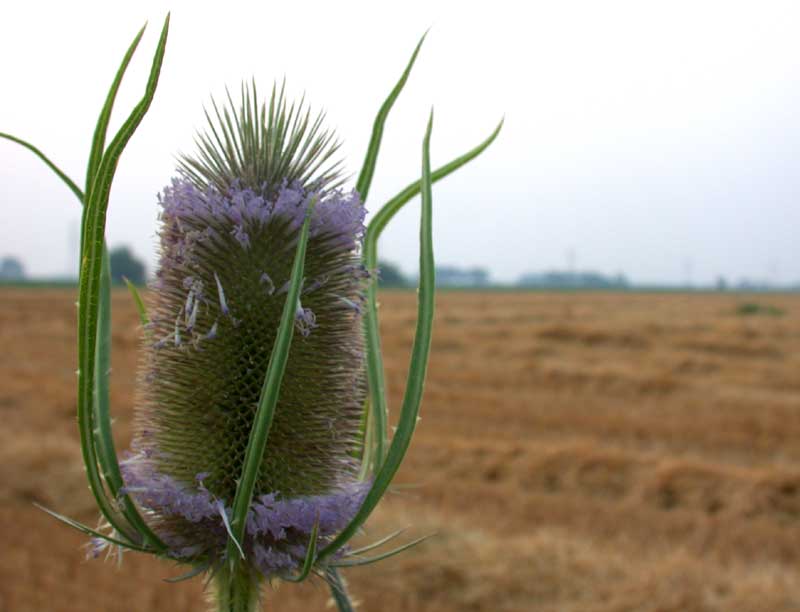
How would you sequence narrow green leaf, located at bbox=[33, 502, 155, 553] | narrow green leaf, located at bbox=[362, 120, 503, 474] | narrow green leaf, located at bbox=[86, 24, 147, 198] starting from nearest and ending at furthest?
narrow green leaf, located at bbox=[86, 24, 147, 198]
narrow green leaf, located at bbox=[33, 502, 155, 553]
narrow green leaf, located at bbox=[362, 120, 503, 474]

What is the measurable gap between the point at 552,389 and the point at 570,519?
9212 millimetres

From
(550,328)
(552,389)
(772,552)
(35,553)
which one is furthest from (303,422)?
(550,328)

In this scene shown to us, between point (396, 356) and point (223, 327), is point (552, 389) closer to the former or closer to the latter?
point (396, 356)

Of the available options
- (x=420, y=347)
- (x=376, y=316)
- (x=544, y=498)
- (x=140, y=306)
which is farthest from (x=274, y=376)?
(x=544, y=498)

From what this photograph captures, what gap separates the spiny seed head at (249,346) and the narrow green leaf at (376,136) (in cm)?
6

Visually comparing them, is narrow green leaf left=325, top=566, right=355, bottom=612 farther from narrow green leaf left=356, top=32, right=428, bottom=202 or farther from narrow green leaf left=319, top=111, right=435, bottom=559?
narrow green leaf left=356, top=32, right=428, bottom=202

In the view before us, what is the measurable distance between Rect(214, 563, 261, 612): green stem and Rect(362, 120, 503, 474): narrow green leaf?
25 centimetres

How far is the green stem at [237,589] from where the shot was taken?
1.27 metres

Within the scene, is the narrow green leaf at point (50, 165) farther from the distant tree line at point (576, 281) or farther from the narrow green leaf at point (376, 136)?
the distant tree line at point (576, 281)

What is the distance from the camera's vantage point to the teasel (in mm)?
1251

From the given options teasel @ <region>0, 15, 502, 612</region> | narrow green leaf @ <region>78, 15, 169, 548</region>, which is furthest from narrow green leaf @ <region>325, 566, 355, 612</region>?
narrow green leaf @ <region>78, 15, 169, 548</region>

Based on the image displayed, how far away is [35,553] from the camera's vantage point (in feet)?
25.2

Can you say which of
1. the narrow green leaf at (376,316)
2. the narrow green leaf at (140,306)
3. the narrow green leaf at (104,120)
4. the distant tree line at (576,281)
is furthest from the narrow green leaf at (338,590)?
the distant tree line at (576,281)

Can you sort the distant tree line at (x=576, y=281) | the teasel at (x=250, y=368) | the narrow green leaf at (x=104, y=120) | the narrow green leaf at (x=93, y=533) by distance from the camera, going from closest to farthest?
the narrow green leaf at (x=104, y=120) < the narrow green leaf at (x=93, y=533) < the teasel at (x=250, y=368) < the distant tree line at (x=576, y=281)
